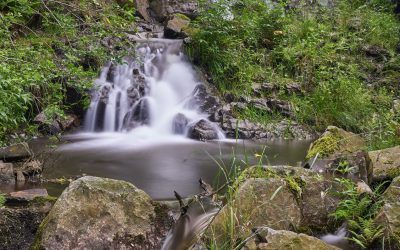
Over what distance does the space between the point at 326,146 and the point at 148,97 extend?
4926 millimetres

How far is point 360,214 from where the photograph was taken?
3.52m

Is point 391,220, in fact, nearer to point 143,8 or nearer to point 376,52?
point 376,52

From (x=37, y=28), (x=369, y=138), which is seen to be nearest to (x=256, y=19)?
(x=37, y=28)

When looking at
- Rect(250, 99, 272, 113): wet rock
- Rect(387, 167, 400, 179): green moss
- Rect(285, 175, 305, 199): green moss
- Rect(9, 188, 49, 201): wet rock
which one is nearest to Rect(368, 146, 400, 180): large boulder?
Rect(387, 167, 400, 179): green moss

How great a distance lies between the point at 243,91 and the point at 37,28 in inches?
198

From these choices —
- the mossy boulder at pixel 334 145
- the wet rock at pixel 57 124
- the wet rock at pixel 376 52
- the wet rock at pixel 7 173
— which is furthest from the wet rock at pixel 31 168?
the wet rock at pixel 376 52

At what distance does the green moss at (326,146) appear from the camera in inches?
229

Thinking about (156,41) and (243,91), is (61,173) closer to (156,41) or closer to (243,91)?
(243,91)

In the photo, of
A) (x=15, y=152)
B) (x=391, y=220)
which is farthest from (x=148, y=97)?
(x=391, y=220)

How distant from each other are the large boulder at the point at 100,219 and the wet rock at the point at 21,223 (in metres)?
0.32

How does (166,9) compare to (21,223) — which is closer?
(21,223)

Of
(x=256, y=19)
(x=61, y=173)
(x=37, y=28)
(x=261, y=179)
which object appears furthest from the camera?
(x=256, y=19)

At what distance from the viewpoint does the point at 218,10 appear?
10820 millimetres

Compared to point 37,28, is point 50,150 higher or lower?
lower
